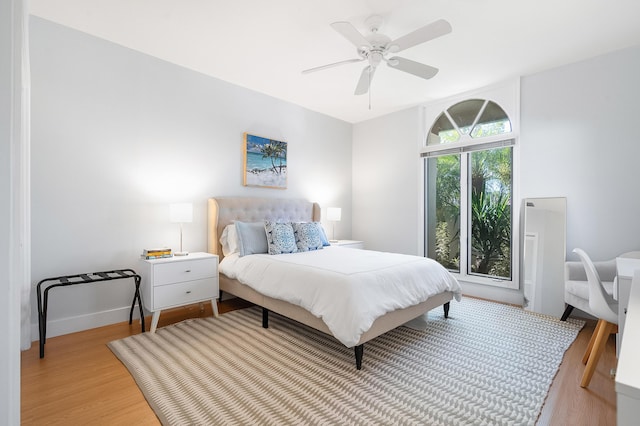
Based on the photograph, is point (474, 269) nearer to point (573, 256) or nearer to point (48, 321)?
point (573, 256)

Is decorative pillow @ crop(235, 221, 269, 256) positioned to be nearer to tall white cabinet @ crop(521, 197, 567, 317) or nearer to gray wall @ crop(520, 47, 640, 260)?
tall white cabinet @ crop(521, 197, 567, 317)

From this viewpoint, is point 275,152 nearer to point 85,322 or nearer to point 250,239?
point 250,239

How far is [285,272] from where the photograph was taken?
2.71 m

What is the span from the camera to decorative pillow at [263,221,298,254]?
3420 mm

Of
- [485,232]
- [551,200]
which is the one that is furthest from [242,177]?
[551,200]

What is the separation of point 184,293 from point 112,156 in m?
1.56

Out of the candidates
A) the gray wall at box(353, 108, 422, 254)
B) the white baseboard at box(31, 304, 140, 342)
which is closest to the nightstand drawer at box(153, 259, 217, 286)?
the white baseboard at box(31, 304, 140, 342)

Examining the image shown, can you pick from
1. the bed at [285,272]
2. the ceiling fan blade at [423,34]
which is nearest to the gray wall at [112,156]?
the bed at [285,272]

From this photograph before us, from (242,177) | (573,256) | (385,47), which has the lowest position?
(573,256)

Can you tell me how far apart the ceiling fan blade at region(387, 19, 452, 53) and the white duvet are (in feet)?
6.07

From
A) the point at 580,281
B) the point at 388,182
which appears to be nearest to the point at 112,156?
the point at 388,182

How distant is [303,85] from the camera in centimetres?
395

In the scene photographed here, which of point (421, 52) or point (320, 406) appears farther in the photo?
point (421, 52)

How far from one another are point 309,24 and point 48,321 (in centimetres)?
352
